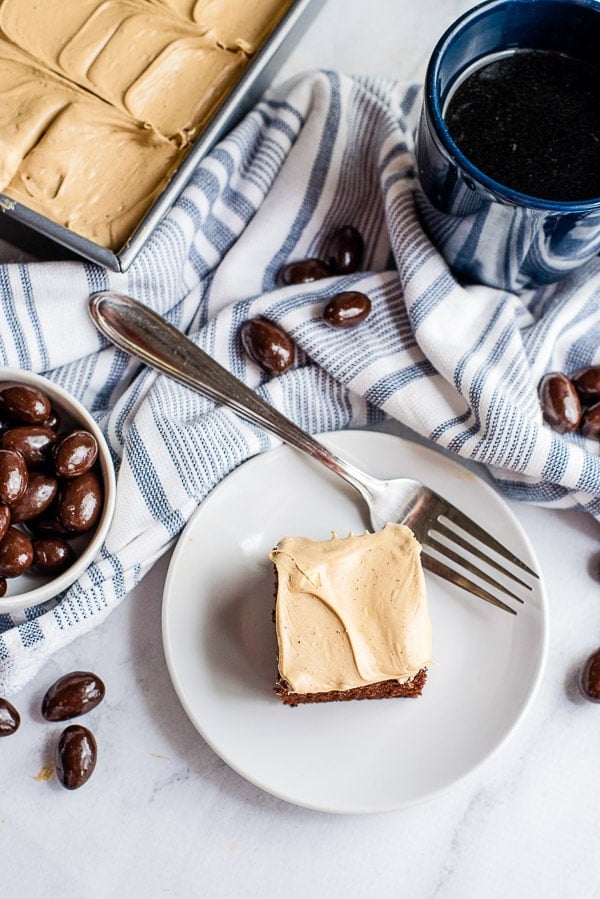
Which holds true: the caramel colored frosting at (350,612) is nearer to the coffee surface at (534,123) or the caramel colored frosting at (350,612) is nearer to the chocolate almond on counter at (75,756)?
the chocolate almond on counter at (75,756)

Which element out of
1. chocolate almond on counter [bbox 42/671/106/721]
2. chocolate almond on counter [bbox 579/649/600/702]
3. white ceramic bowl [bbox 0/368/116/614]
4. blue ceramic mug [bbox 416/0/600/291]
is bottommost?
chocolate almond on counter [bbox 42/671/106/721]

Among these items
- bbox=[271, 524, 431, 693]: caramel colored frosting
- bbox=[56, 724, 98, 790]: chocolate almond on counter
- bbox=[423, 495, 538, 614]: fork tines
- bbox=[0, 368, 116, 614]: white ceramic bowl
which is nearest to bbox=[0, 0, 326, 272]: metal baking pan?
bbox=[0, 368, 116, 614]: white ceramic bowl

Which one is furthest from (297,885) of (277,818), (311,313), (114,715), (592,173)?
(592,173)

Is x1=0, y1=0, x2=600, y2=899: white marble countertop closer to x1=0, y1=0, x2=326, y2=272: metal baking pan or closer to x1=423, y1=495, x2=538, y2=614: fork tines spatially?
x1=423, y1=495, x2=538, y2=614: fork tines

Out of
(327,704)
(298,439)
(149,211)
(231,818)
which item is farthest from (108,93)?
(231,818)

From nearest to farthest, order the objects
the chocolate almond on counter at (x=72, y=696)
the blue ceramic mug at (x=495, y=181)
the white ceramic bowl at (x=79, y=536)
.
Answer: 1. the blue ceramic mug at (x=495, y=181)
2. the white ceramic bowl at (x=79, y=536)
3. the chocolate almond on counter at (x=72, y=696)

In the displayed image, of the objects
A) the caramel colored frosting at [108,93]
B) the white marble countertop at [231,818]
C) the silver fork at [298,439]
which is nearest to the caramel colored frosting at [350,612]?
the silver fork at [298,439]
